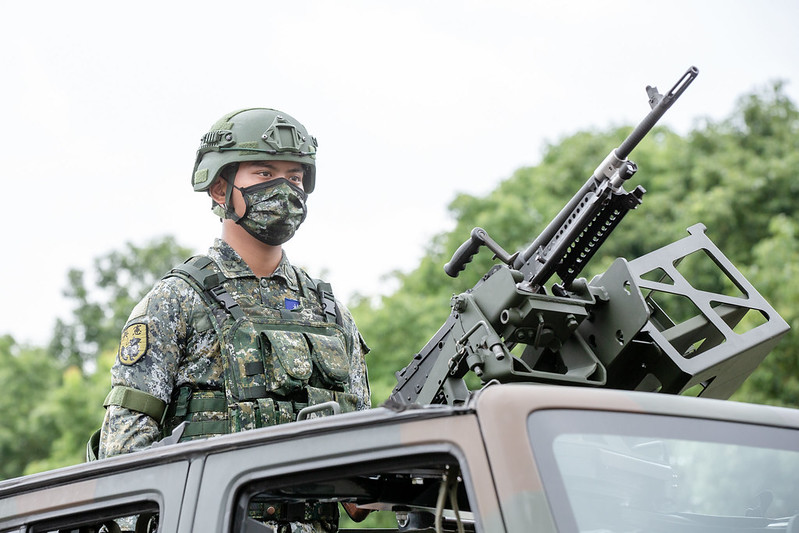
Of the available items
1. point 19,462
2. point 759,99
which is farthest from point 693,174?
point 19,462

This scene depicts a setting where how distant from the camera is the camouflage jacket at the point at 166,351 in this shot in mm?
3342

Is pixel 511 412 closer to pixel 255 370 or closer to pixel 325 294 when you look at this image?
pixel 255 370

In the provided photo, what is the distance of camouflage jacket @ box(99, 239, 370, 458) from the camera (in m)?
3.34

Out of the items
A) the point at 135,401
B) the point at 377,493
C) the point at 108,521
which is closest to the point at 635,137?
the point at 377,493

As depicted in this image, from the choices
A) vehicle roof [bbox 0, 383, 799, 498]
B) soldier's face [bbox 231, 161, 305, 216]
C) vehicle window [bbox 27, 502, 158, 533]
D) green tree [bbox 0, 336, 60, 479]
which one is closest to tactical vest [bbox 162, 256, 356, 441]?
soldier's face [bbox 231, 161, 305, 216]

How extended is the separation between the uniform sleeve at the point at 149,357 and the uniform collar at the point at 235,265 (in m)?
0.24

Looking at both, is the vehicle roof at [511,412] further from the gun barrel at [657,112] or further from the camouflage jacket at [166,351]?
the gun barrel at [657,112]

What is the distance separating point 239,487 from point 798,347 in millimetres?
13663

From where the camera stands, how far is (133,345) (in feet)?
11.4

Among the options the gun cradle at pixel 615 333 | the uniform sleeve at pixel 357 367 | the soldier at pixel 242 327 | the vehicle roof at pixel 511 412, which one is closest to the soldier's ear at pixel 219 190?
the soldier at pixel 242 327

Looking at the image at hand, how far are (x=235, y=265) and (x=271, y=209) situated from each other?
10.1 inches

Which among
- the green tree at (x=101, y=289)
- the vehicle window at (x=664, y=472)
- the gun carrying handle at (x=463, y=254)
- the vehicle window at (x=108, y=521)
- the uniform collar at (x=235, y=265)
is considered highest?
the green tree at (x=101, y=289)

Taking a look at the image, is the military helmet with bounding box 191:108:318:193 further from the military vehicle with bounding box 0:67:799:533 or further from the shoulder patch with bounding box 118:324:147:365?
the military vehicle with bounding box 0:67:799:533

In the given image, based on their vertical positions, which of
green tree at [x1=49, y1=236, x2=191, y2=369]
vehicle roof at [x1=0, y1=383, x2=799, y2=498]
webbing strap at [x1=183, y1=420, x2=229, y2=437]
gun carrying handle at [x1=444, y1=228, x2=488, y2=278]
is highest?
green tree at [x1=49, y1=236, x2=191, y2=369]
